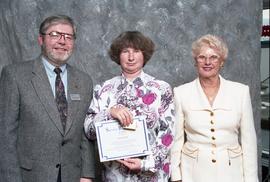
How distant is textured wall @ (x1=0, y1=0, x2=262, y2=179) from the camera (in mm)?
3100

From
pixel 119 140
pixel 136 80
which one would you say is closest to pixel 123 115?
pixel 119 140

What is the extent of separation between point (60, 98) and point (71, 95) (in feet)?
0.19

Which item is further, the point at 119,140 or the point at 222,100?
the point at 222,100

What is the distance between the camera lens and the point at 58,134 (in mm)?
2266

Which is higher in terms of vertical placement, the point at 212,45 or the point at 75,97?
the point at 212,45

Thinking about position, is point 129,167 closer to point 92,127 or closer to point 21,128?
point 92,127

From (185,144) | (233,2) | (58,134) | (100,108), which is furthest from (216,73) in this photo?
(233,2)

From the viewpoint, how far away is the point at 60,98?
2318 millimetres

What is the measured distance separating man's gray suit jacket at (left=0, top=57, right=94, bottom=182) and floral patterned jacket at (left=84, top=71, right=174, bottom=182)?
0.12 m

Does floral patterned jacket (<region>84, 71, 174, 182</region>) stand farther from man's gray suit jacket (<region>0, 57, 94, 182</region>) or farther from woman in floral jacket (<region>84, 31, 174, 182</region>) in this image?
man's gray suit jacket (<region>0, 57, 94, 182</region>)

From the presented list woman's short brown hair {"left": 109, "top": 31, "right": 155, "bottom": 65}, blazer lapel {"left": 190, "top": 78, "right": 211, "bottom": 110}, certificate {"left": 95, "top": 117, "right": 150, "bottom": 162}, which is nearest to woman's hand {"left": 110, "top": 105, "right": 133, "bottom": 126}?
certificate {"left": 95, "top": 117, "right": 150, "bottom": 162}

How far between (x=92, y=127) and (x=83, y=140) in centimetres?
14

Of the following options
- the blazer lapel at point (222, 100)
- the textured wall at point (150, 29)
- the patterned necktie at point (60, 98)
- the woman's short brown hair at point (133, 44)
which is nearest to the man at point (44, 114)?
the patterned necktie at point (60, 98)

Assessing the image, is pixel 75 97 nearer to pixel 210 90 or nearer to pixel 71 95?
pixel 71 95
